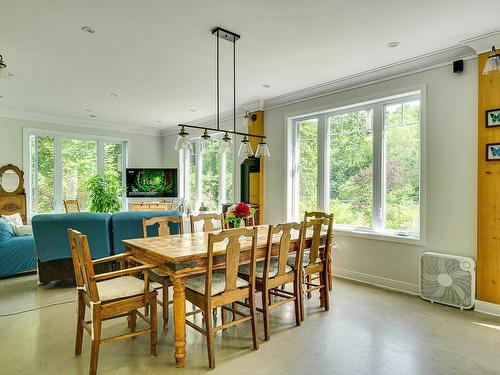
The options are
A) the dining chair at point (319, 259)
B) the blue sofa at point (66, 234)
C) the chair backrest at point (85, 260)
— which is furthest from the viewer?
the blue sofa at point (66, 234)

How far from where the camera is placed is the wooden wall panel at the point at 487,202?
3076 mm

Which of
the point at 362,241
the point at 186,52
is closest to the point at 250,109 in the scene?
the point at 186,52

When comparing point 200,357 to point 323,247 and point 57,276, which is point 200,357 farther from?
point 57,276

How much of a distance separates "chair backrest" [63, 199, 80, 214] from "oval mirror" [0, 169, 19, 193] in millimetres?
888

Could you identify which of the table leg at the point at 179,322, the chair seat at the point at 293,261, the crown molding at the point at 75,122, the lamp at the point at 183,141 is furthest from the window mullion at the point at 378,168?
the crown molding at the point at 75,122

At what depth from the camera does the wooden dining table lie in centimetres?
226

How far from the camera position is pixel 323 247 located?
11.1ft

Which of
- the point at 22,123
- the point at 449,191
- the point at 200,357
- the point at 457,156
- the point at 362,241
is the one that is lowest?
the point at 200,357

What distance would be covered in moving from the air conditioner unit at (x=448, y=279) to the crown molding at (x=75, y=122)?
6.76 meters

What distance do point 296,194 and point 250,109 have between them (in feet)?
5.69

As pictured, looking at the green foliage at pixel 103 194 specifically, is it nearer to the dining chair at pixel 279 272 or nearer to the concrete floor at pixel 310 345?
the concrete floor at pixel 310 345

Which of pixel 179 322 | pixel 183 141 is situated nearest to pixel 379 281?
pixel 179 322

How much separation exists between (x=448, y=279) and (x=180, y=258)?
2835mm

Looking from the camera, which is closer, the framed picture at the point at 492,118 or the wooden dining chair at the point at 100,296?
the wooden dining chair at the point at 100,296
